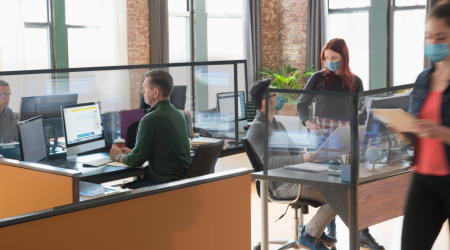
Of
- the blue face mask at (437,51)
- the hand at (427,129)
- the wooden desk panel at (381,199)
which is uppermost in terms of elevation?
the blue face mask at (437,51)

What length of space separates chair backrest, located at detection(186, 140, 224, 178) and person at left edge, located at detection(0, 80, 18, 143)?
3.86 ft

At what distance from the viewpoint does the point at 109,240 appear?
1.63 metres

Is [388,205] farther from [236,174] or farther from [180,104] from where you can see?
[180,104]

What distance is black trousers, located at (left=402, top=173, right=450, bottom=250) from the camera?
166 centimetres

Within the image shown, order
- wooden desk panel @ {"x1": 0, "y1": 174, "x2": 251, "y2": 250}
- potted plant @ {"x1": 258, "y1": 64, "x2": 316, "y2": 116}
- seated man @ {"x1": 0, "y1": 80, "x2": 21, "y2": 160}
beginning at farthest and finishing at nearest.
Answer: potted plant @ {"x1": 258, "y1": 64, "x2": 316, "y2": 116}
seated man @ {"x1": 0, "y1": 80, "x2": 21, "y2": 160}
wooden desk panel @ {"x1": 0, "y1": 174, "x2": 251, "y2": 250}

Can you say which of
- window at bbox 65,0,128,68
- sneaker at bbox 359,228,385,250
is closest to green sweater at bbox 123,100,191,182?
sneaker at bbox 359,228,385,250

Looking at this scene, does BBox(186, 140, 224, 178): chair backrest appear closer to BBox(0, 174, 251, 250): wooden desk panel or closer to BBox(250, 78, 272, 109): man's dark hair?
BBox(250, 78, 272, 109): man's dark hair

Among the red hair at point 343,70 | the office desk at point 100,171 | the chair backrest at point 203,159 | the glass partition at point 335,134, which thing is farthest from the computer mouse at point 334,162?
the office desk at point 100,171

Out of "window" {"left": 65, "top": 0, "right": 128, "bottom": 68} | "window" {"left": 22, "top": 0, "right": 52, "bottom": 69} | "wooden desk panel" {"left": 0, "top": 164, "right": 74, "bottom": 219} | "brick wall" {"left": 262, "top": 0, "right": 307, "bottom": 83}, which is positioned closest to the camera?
"wooden desk panel" {"left": 0, "top": 164, "right": 74, "bottom": 219}

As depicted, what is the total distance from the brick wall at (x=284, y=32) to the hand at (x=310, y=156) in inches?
205

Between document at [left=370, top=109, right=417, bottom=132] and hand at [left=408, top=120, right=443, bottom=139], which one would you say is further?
document at [left=370, top=109, right=417, bottom=132]

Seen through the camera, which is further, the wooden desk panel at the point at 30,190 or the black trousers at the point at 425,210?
the wooden desk panel at the point at 30,190

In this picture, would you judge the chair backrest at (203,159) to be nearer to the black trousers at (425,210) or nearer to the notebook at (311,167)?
the notebook at (311,167)

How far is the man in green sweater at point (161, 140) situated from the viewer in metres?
2.88
